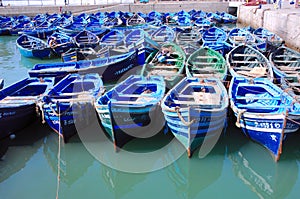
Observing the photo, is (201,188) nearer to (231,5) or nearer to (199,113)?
(199,113)

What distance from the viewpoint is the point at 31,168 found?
27.3 ft

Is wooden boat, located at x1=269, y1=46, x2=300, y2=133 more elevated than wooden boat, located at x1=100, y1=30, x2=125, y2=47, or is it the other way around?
wooden boat, located at x1=100, y1=30, x2=125, y2=47

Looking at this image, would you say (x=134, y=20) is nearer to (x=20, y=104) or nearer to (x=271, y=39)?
(x=271, y=39)

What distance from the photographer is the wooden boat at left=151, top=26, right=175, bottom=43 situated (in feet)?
63.1

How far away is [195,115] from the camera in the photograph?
24.4ft

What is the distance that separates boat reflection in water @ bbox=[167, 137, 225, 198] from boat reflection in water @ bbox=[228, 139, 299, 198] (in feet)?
1.65

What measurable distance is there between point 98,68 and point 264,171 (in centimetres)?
884

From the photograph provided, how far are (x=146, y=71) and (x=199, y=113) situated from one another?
526 centimetres

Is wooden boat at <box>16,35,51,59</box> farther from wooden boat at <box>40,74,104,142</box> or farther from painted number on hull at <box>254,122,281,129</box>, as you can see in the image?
painted number on hull at <box>254,122,281,129</box>

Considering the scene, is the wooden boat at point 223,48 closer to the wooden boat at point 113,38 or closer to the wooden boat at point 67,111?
the wooden boat at point 113,38

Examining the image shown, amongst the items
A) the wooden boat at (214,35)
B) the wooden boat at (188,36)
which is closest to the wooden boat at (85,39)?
the wooden boat at (188,36)

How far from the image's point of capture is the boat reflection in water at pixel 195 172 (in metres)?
7.52

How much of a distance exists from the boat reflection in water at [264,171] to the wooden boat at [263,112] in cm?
32

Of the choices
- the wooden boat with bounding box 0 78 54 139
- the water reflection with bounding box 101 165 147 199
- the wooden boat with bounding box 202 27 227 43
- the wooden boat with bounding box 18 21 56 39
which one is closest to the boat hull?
the wooden boat with bounding box 0 78 54 139
